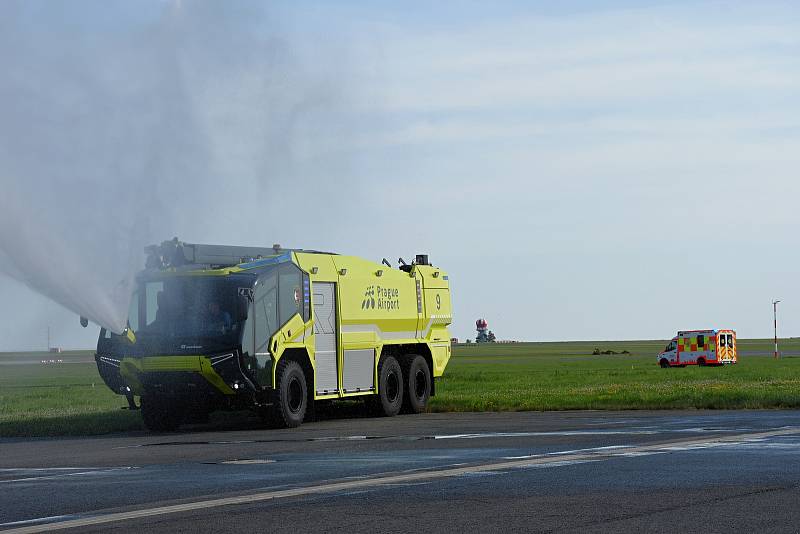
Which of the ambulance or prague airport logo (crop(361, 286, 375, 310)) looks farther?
the ambulance

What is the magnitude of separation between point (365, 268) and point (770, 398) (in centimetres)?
955

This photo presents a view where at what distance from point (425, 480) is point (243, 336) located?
10.9 metres

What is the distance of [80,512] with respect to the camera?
11.9 metres

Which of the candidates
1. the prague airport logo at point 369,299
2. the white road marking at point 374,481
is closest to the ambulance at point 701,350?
the prague airport logo at point 369,299

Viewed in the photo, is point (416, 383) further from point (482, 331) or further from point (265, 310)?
point (482, 331)

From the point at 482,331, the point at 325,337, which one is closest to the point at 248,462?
the point at 325,337

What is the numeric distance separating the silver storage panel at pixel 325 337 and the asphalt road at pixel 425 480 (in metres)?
3.66

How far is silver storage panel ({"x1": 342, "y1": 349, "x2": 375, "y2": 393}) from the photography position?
90.8 feet

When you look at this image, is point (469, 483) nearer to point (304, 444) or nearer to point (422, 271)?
point (304, 444)

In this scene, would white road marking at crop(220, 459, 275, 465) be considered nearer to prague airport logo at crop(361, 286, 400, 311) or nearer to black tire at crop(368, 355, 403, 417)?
prague airport logo at crop(361, 286, 400, 311)

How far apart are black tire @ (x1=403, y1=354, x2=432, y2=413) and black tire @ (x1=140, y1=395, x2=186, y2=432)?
6213 millimetres

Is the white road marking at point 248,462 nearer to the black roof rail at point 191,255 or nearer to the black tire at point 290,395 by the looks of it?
the black tire at point 290,395

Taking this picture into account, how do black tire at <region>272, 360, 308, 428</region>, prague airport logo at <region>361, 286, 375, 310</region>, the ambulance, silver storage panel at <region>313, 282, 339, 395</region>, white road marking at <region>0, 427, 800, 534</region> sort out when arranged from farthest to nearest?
the ambulance
prague airport logo at <region>361, 286, 375, 310</region>
silver storage panel at <region>313, 282, 339, 395</region>
black tire at <region>272, 360, 308, 428</region>
white road marking at <region>0, 427, 800, 534</region>

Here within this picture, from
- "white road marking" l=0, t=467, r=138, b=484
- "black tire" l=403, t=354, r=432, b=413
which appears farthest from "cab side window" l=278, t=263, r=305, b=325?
"white road marking" l=0, t=467, r=138, b=484
